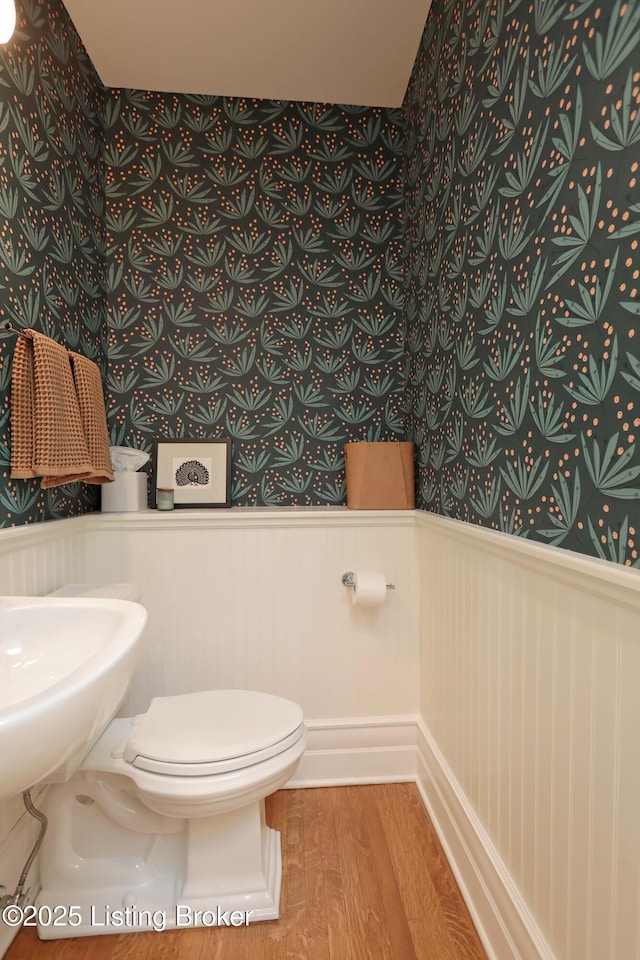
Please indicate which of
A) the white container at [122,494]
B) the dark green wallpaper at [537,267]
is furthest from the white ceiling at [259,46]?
the white container at [122,494]

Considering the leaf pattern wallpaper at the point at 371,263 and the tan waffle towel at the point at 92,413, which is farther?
the tan waffle towel at the point at 92,413

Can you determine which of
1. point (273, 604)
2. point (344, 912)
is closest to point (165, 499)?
point (273, 604)

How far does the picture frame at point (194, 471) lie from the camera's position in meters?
2.08

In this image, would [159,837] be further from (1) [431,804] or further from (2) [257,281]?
(2) [257,281]

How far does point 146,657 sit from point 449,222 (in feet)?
5.83

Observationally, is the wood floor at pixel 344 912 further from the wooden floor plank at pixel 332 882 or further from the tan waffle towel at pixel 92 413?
the tan waffle towel at pixel 92 413

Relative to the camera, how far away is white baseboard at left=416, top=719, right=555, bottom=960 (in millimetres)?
1105

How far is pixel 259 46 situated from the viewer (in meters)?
1.89

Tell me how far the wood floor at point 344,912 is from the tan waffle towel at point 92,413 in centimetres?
124

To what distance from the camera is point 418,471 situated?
6.61ft

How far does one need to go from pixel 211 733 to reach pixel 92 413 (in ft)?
3.37

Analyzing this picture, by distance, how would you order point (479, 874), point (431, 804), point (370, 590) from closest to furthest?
point (479, 874), point (431, 804), point (370, 590)

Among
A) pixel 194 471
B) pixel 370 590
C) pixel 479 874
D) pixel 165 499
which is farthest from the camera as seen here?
pixel 194 471

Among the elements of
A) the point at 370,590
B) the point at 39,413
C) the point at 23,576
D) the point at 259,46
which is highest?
the point at 259,46
